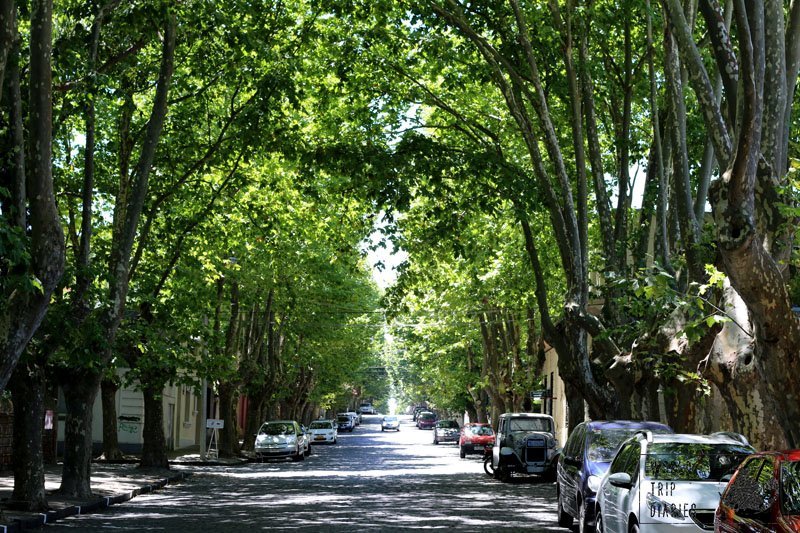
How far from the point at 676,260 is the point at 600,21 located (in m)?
5.21

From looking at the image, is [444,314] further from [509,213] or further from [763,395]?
[763,395]

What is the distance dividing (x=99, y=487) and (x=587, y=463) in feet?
42.5

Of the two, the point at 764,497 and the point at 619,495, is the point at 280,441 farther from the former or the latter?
the point at 764,497

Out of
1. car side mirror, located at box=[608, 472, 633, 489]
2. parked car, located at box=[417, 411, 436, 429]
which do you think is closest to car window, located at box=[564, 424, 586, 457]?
car side mirror, located at box=[608, 472, 633, 489]

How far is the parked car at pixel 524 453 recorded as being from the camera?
29594 mm

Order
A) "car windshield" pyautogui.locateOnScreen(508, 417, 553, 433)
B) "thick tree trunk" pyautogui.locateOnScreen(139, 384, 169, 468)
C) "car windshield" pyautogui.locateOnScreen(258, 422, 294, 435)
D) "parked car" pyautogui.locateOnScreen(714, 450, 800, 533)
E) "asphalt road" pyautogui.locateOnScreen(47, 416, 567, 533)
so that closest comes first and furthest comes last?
1. "parked car" pyautogui.locateOnScreen(714, 450, 800, 533)
2. "asphalt road" pyautogui.locateOnScreen(47, 416, 567, 533)
3. "car windshield" pyautogui.locateOnScreen(508, 417, 553, 433)
4. "thick tree trunk" pyautogui.locateOnScreen(139, 384, 169, 468)
5. "car windshield" pyautogui.locateOnScreen(258, 422, 294, 435)

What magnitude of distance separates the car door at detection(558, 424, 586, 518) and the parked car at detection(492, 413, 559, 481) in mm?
11680

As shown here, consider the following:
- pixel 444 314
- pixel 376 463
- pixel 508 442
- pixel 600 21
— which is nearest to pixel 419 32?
pixel 600 21

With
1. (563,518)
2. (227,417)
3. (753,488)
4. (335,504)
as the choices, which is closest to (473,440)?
(227,417)

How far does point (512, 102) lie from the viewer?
2256cm

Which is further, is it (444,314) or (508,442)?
(444,314)

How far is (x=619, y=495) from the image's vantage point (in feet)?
38.2

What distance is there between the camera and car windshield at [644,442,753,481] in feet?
37.2

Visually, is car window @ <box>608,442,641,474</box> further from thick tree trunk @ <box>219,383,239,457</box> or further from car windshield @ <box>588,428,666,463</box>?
thick tree trunk @ <box>219,383,239,457</box>
